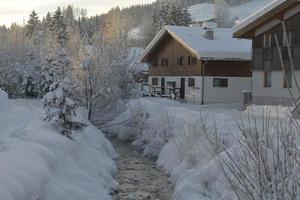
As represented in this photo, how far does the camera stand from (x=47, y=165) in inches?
469

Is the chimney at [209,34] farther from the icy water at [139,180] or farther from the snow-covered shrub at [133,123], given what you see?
the icy water at [139,180]

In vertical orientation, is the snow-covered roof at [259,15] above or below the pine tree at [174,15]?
below

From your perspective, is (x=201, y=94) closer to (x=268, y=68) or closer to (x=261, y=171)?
(x=268, y=68)

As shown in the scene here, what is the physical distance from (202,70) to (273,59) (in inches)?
409

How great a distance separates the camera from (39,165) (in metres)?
11.2

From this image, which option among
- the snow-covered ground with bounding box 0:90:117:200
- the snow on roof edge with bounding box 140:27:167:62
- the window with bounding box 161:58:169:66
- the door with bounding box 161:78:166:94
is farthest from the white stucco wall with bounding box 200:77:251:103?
the snow-covered ground with bounding box 0:90:117:200

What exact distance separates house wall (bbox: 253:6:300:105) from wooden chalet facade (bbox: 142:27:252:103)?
7.14 metres

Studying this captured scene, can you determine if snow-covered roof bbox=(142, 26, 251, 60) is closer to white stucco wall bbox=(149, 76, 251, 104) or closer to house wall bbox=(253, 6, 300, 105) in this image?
white stucco wall bbox=(149, 76, 251, 104)

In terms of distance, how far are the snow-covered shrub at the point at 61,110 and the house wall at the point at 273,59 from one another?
44.9ft

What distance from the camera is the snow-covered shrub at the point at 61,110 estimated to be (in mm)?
18031

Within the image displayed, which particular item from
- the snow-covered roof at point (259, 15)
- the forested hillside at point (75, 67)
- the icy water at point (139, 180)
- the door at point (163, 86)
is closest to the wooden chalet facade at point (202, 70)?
the door at point (163, 86)

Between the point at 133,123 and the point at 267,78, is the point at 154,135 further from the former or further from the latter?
Answer: the point at 267,78

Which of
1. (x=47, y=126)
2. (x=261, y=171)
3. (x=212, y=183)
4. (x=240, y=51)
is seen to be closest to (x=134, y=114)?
(x=47, y=126)

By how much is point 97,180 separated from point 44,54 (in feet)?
87.2
